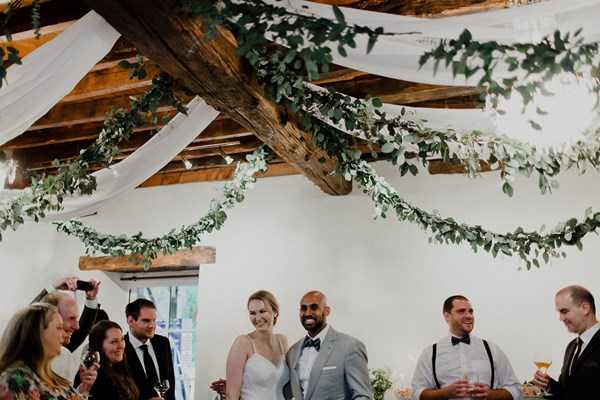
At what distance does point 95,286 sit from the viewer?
4.51 meters

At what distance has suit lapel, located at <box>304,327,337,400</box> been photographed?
336 cm

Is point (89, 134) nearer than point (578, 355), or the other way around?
point (578, 355)

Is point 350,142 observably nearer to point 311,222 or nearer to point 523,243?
point 523,243

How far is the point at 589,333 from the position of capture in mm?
3350

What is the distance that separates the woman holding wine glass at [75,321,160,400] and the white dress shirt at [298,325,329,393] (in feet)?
2.82

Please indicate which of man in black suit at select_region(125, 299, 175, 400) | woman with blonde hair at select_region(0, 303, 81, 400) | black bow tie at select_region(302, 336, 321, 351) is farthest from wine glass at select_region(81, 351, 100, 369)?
black bow tie at select_region(302, 336, 321, 351)

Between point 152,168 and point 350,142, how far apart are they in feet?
3.90

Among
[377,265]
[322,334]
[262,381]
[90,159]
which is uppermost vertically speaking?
[90,159]

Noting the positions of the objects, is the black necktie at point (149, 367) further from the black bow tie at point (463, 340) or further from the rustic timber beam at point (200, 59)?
the black bow tie at point (463, 340)

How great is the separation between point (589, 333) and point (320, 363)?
1.58 meters

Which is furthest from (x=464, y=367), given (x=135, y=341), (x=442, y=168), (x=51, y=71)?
(x=51, y=71)

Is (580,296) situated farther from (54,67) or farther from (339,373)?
(54,67)

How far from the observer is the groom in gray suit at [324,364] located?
3.31m

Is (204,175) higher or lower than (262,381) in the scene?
higher
